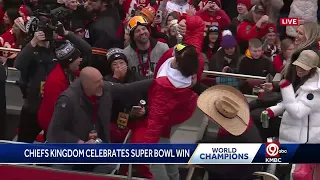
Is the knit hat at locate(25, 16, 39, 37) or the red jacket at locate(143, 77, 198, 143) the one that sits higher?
the knit hat at locate(25, 16, 39, 37)

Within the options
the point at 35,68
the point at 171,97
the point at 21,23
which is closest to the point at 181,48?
the point at 171,97

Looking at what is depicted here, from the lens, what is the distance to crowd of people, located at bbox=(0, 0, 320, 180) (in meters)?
6.70

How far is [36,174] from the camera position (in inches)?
272

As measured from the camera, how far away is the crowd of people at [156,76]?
670 cm

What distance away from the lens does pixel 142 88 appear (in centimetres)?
725

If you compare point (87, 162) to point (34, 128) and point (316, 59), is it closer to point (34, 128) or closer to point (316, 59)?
point (34, 128)

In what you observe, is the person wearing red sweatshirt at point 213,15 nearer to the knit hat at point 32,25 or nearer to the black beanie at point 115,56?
the black beanie at point 115,56

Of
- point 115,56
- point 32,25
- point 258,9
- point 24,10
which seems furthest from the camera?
point 24,10

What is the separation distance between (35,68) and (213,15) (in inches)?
131

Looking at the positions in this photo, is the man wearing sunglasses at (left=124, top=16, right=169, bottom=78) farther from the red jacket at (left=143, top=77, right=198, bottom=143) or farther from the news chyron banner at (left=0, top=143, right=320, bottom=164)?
the news chyron banner at (left=0, top=143, right=320, bottom=164)

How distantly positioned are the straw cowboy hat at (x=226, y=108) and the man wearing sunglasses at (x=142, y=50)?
5.96 ft

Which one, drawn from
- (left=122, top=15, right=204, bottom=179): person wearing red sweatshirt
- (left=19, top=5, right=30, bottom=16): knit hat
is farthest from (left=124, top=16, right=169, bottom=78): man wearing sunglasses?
(left=19, top=5, right=30, bottom=16): knit hat

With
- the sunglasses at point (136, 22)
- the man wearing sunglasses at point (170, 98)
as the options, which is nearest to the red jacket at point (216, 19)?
the sunglasses at point (136, 22)

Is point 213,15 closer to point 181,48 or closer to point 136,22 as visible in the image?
point 136,22
